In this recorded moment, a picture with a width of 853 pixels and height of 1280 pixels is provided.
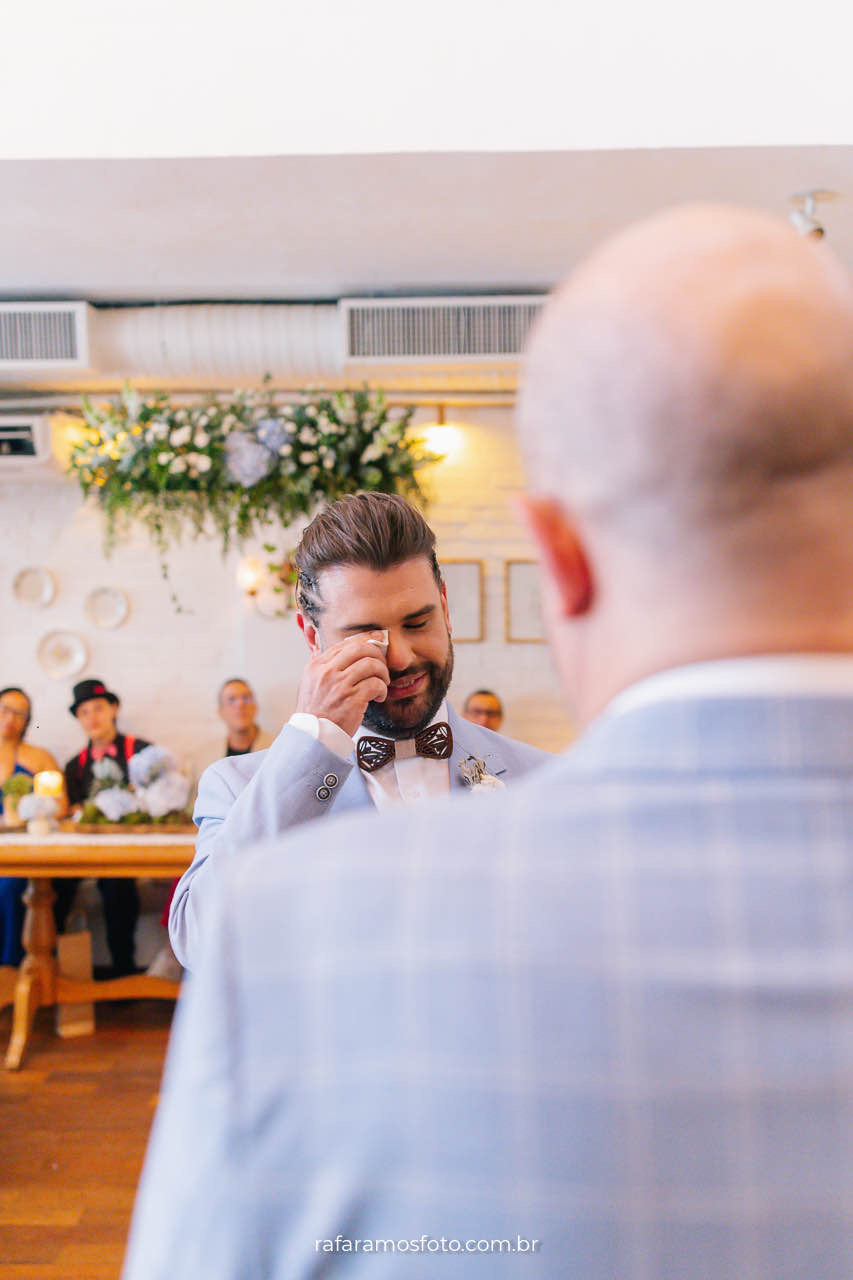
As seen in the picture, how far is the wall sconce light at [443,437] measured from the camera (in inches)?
233

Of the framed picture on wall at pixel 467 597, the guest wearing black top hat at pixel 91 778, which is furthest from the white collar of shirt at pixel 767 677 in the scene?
the framed picture on wall at pixel 467 597

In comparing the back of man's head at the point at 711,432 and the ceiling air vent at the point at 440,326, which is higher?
the ceiling air vent at the point at 440,326

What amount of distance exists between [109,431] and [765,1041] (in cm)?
493

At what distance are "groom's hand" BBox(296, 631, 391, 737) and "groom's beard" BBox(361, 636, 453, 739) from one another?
70mm

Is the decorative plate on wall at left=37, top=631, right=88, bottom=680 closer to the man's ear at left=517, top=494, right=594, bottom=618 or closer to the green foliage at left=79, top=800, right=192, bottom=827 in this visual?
the green foliage at left=79, top=800, right=192, bottom=827

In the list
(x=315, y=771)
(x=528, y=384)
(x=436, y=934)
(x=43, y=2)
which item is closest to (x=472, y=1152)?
(x=436, y=934)

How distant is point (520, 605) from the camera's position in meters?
5.99

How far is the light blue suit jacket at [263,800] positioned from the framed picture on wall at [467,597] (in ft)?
13.4

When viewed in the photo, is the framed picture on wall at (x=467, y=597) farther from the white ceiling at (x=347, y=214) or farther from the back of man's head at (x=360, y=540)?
the back of man's head at (x=360, y=540)

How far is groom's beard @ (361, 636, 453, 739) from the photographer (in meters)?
1.83

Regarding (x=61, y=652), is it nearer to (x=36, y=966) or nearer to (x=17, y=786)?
(x=17, y=786)

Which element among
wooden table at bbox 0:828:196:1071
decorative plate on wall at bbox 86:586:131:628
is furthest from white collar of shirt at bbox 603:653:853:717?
decorative plate on wall at bbox 86:586:131:628

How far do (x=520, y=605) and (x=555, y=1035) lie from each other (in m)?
5.51

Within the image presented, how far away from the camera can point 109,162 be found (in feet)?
10.4
